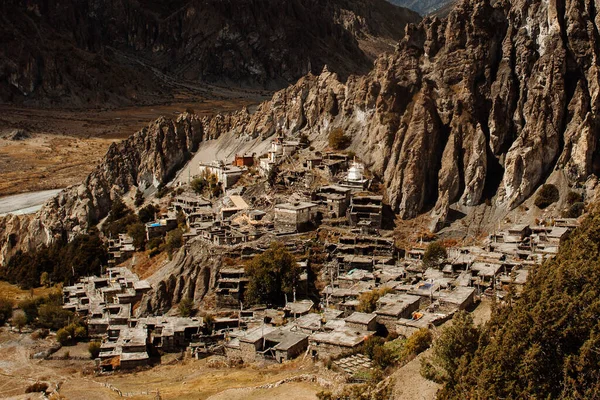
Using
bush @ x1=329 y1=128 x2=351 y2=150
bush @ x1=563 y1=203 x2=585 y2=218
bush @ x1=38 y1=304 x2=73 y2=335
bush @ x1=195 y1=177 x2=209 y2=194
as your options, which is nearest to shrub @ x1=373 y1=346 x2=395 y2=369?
bush @ x1=38 y1=304 x2=73 y2=335

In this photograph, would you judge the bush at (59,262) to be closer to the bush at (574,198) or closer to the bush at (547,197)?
the bush at (547,197)

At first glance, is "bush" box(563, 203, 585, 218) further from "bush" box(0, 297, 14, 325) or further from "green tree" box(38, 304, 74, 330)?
"bush" box(0, 297, 14, 325)

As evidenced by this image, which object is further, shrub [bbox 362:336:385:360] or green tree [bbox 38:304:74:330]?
green tree [bbox 38:304:74:330]

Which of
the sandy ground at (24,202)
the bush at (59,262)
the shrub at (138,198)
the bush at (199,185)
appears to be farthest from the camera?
the sandy ground at (24,202)

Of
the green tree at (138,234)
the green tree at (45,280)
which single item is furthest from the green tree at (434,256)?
the green tree at (45,280)

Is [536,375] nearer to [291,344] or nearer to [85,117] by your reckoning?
[291,344]

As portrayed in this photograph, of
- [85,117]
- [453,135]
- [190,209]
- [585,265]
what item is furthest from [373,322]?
[85,117]

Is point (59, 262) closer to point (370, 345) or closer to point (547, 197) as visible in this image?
point (370, 345)

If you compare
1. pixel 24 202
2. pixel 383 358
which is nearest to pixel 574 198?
pixel 383 358
